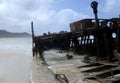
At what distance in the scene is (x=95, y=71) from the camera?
15.1m

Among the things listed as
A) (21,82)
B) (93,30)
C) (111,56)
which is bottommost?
(21,82)

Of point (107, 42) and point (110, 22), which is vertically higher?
point (110, 22)

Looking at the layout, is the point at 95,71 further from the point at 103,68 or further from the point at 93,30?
the point at 93,30

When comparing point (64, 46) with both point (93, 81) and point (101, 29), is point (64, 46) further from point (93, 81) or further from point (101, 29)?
point (93, 81)

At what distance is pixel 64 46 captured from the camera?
108ft

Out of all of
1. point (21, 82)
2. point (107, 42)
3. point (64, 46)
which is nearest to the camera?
point (21, 82)

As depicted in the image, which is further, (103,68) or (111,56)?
(111,56)

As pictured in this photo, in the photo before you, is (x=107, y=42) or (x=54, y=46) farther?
(x=54, y=46)

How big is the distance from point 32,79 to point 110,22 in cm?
675

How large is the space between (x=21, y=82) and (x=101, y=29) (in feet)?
21.0

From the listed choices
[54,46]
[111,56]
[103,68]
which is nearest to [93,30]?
[111,56]

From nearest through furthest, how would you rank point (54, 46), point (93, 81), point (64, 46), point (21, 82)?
1. point (93, 81)
2. point (21, 82)
3. point (64, 46)
4. point (54, 46)

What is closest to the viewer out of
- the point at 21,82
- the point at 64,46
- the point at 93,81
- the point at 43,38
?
the point at 93,81

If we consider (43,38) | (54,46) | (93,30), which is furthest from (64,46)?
(93,30)
